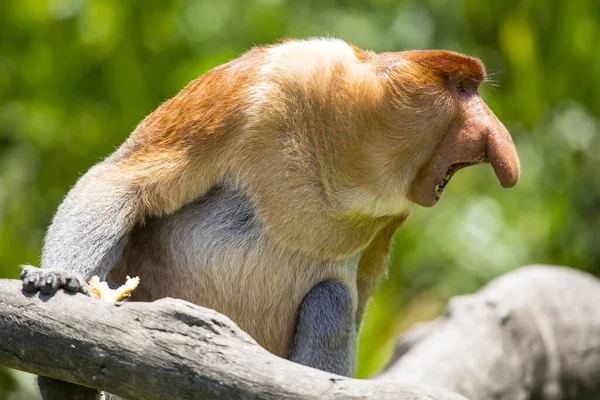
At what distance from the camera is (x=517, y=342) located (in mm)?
4371

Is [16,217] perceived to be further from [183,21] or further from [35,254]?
[183,21]

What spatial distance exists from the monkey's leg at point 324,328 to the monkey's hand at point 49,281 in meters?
0.90

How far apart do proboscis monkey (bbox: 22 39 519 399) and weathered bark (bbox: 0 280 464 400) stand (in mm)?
592

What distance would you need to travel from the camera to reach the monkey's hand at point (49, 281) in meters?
2.01

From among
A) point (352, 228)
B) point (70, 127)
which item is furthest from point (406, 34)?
point (352, 228)

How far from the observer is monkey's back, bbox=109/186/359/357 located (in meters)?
2.79

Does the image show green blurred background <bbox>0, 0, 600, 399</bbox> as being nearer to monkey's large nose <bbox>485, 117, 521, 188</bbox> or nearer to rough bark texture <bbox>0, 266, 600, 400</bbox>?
monkey's large nose <bbox>485, 117, 521, 188</bbox>

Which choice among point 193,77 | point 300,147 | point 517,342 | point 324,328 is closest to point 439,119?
point 300,147

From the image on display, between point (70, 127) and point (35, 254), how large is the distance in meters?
0.92

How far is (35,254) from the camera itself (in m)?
5.57

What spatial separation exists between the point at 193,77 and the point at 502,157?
3380mm

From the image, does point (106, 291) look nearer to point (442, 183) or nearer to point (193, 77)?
point (442, 183)

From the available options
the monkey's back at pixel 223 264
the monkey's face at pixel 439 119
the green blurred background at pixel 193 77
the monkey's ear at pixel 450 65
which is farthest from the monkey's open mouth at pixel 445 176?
the green blurred background at pixel 193 77

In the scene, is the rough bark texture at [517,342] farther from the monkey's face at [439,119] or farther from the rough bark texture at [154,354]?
the rough bark texture at [154,354]
